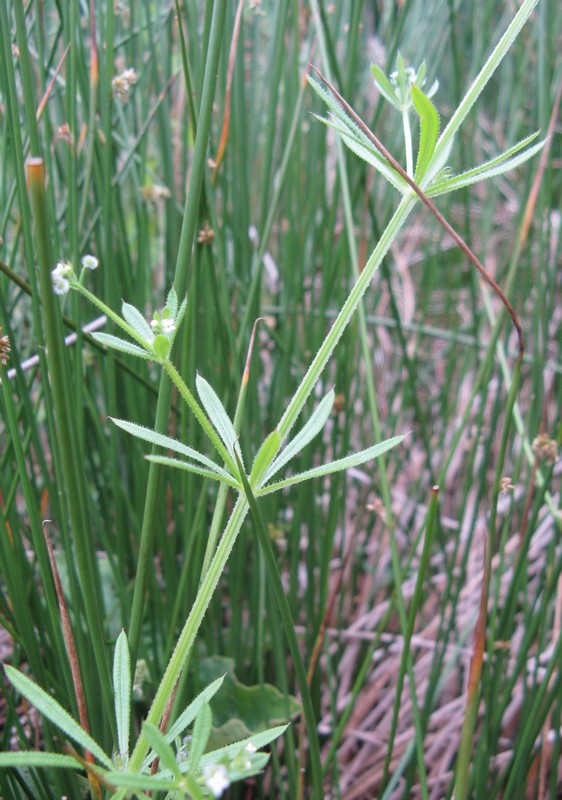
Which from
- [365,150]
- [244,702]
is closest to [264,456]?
[365,150]

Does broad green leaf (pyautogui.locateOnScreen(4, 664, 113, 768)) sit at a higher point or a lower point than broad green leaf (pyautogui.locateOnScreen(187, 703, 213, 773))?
lower

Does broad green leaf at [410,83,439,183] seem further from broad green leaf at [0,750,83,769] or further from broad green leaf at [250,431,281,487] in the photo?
broad green leaf at [0,750,83,769]

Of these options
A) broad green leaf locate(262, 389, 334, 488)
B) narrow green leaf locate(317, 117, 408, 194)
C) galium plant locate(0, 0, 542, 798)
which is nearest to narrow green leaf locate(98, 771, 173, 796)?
galium plant locate(0, 0, 542, 798)

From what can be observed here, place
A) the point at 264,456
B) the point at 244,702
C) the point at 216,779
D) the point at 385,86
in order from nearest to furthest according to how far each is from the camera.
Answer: the point at 216,779, the point at 264,456, the point at 385,86, the point at 244,702

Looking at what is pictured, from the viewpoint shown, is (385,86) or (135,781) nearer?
(135,781)

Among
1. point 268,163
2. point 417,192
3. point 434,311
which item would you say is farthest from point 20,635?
point 434,311

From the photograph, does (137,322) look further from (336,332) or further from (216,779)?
(216,779)
